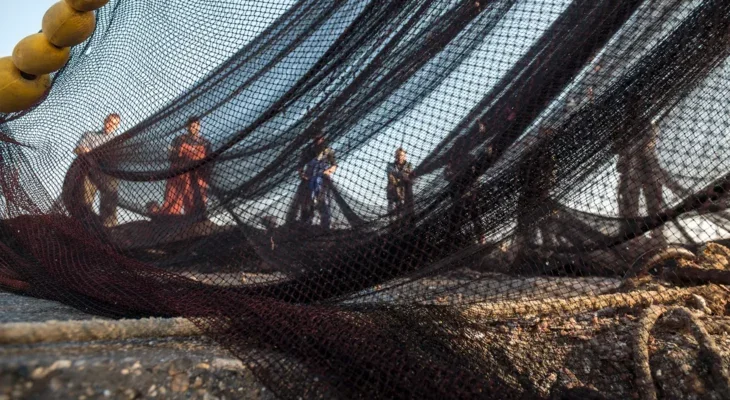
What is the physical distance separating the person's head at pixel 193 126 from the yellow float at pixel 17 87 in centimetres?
101

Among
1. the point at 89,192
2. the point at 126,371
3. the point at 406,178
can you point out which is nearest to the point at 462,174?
the point at 406,178

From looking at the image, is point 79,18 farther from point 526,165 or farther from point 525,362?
point 525,362

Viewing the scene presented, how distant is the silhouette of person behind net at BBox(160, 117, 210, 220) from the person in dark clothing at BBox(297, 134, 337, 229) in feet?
1.54

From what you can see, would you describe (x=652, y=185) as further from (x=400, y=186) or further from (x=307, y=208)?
(x=307, y=208)

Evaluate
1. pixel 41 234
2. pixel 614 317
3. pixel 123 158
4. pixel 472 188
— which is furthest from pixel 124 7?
pixel 614 317

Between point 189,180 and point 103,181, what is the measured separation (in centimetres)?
66

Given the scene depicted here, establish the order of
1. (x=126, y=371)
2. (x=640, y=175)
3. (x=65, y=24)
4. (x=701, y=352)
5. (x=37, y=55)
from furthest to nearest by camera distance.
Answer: (x=37, y=55)
(x=65, y=24)
(x=640, y=175)
(x=701, y=352)
(x=126, y=371)

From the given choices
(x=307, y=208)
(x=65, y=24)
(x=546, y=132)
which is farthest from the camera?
(x=65, y=24)

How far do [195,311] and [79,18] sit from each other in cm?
160

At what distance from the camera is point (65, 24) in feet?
7.50

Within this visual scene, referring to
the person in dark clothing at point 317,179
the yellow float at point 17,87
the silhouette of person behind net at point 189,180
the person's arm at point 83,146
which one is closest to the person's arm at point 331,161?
the person in dark clothing at point 317,179

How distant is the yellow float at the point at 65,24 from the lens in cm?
228

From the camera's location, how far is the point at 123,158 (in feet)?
7.97

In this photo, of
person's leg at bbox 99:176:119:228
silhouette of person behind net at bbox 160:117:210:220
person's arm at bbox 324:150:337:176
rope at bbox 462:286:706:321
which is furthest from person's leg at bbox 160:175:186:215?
rope at bbox 462:286:706:321
